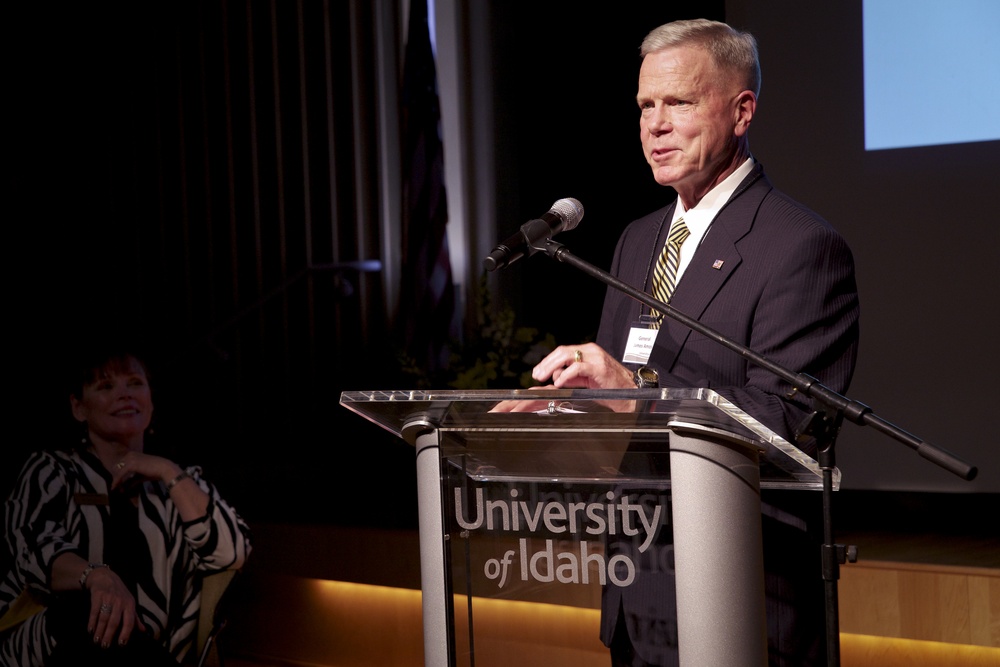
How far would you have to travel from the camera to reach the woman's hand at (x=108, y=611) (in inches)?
112

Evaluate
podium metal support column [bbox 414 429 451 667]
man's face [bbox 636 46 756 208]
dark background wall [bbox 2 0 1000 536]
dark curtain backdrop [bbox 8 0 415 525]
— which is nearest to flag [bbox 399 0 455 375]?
dark background wall [bbox 2 0 1000 536]

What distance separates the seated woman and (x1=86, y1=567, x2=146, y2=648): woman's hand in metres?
0.01

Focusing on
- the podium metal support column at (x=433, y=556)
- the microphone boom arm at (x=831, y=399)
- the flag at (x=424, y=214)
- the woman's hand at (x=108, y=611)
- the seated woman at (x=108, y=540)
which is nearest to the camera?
the microphone boom arm at (x=831, y=399)

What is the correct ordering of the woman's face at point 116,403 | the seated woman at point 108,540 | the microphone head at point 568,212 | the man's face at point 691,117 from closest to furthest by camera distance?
the microphone head at point 568,212
the man's face at point 691,117
the seated woman at point 108,540
the woman's face at point 116,403

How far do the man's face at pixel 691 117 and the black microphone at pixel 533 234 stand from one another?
0.22 metres

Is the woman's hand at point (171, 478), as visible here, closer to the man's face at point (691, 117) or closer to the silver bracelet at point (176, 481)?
the silver bracelet at point (176, 481)

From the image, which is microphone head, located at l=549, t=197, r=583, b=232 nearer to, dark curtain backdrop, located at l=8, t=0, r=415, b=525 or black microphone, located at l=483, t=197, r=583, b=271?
black microphone, located at l=483, t=197, r=583, b=271

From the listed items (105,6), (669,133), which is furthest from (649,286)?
(105,6)

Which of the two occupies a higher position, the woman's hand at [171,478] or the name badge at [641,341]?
the name badge at [641,341]

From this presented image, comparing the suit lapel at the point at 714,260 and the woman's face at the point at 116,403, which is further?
the woman's face at the point at 116,403

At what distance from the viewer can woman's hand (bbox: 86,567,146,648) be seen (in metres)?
2.84

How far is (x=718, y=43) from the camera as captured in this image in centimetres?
177

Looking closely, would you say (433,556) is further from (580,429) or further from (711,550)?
(711,550)

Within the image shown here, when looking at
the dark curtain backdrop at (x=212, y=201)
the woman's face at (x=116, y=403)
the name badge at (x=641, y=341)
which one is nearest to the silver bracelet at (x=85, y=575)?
the woman's face at (x=116, y=403)
